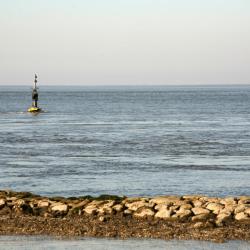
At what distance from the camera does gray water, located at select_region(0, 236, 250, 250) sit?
20.0 meters

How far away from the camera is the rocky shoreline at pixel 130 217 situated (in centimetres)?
2195

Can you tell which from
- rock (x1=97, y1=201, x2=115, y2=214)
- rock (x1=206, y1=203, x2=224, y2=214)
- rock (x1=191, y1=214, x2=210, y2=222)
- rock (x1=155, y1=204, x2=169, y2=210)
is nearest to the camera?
rock (x1=191, y1=214, x2=210, y2=222)

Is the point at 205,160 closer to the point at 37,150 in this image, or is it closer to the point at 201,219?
the point at 37,150

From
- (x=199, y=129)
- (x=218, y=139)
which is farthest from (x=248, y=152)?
(x=199, y=129)

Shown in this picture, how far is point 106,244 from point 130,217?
13.6 ft

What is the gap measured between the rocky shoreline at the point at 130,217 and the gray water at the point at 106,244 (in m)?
0.63

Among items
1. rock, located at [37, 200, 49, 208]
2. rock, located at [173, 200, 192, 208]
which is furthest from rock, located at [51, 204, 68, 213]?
rock, located at [173, 200, 192, 208]

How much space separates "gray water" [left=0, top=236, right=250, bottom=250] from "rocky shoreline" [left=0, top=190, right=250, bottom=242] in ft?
2.08

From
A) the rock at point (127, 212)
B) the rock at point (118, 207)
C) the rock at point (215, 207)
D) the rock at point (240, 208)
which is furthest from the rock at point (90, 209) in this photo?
the rock at point (240, 208)

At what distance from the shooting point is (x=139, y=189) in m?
35.4

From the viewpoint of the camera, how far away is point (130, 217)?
24.6 m

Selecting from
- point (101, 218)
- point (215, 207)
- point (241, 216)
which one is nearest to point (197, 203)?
point (215, 207)

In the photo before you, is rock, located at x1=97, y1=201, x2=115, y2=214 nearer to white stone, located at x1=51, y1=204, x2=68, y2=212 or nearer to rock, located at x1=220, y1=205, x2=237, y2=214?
white stone, located at x1=51, y1=204, x2=68, y2=212

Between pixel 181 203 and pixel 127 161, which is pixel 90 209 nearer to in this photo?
pixel 181 203
